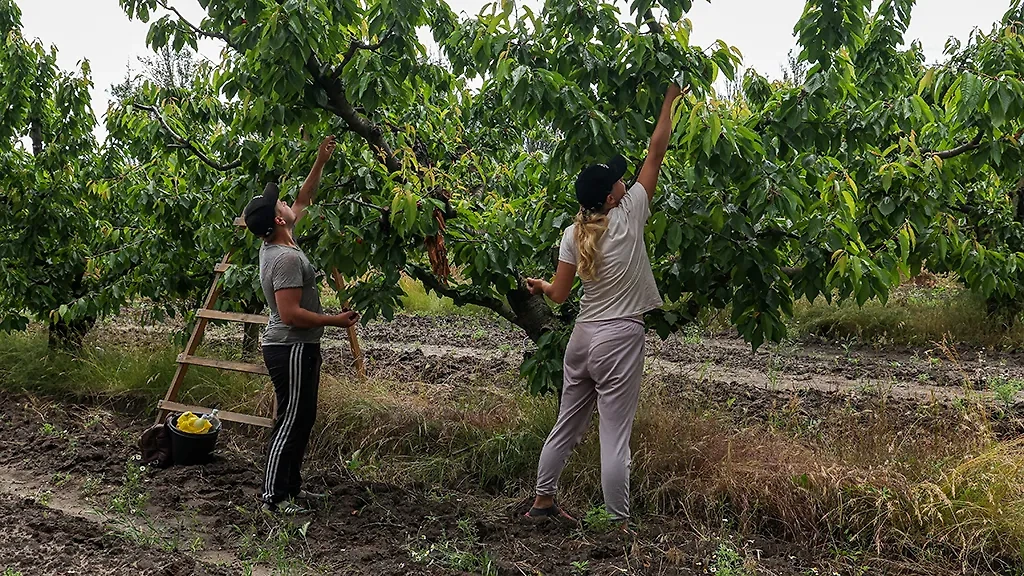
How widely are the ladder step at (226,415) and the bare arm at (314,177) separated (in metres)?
1.65

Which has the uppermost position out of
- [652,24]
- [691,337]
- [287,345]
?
[652,24]

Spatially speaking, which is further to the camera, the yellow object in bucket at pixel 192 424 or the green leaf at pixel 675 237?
the yellow object in bucket at pixel 192 424

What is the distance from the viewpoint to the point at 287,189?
191 inches

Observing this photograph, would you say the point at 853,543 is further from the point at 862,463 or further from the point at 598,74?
the point at 598,74

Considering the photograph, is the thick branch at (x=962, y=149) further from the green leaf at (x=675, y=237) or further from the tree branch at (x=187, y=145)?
the tree branch at (x=187, y=145)

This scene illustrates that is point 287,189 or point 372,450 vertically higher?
point 287,189

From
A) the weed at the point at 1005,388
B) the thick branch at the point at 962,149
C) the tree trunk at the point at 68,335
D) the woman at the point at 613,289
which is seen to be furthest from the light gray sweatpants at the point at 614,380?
the tree trunk at the point at 68,335

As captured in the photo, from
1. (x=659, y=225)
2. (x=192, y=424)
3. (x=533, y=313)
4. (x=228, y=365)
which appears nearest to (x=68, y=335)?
(x=228, y=365)

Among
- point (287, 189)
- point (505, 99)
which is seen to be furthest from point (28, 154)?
point (505, 99)

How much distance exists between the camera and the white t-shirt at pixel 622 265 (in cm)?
382

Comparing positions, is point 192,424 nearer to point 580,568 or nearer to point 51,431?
point 51,431

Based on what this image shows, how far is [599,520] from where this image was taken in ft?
13.0

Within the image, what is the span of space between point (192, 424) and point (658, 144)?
333 centimetres

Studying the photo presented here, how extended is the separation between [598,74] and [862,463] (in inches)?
93.4
